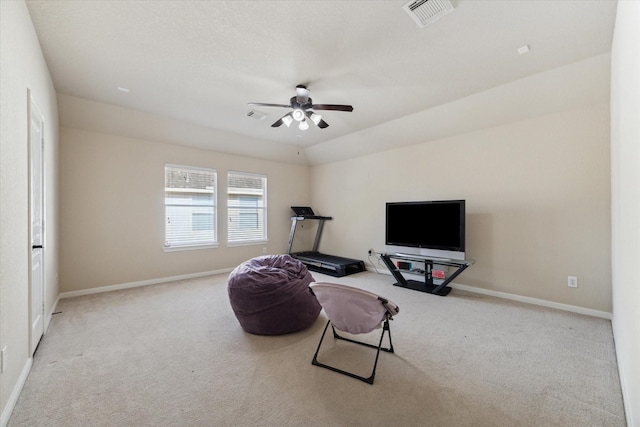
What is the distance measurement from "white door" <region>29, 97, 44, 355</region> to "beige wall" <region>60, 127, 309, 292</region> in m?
1.45

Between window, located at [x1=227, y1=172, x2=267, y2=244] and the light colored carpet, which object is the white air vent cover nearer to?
the light colored carpet

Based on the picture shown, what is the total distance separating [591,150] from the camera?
11.2ft

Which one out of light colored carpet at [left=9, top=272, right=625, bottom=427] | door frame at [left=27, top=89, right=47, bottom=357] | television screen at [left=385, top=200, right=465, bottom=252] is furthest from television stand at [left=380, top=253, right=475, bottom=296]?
door frame at [left=27, top=89, right=47, bottom=357]

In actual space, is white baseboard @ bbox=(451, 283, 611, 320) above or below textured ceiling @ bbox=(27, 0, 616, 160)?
below

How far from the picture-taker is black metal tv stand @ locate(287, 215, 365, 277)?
5535 mm

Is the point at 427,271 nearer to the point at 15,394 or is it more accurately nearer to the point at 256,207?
the point at 256,207

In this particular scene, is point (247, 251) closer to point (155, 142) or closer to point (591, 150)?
point (155, 142)

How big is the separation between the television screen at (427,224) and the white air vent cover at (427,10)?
267cm

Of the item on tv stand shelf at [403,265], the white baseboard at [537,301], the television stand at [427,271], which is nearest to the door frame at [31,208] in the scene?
the television stand at [427,271]

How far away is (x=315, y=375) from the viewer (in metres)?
2.14

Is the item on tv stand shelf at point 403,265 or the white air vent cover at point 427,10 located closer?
the white air vent cover at point 427,10

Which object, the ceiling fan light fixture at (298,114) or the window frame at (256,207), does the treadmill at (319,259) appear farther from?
the ceiling fan light fixture at (298,114)

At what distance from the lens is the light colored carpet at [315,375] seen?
1729 mm

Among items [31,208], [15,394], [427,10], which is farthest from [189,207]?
[427,10]
